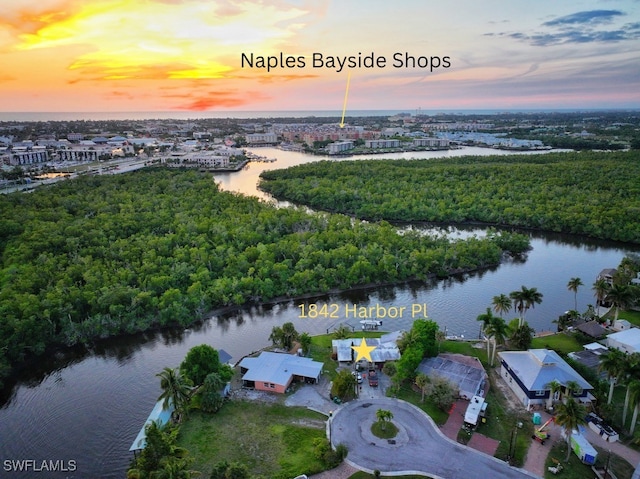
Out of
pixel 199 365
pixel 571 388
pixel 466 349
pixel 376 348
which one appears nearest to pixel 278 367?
pixel 199 365

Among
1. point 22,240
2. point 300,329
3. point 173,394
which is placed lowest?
point 300,329

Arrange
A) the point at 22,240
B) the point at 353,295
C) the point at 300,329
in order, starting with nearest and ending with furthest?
the point at 300,329 → the point at 353,295 → the point at 22,240

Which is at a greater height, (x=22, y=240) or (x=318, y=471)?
(x=22, y=240)

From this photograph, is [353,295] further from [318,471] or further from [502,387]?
[318,471]

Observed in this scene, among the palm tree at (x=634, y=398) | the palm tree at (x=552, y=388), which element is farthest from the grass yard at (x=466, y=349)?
the palm tree at (x=634, y=398)

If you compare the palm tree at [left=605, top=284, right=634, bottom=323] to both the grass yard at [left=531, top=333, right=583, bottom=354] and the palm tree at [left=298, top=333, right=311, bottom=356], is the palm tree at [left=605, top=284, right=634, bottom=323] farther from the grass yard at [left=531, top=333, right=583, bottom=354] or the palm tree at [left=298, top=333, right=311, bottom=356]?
the palm tree at [left=298, top=333, right=311, bottom=356]

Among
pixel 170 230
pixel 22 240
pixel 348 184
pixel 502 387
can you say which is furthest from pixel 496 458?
pixel 348 184
